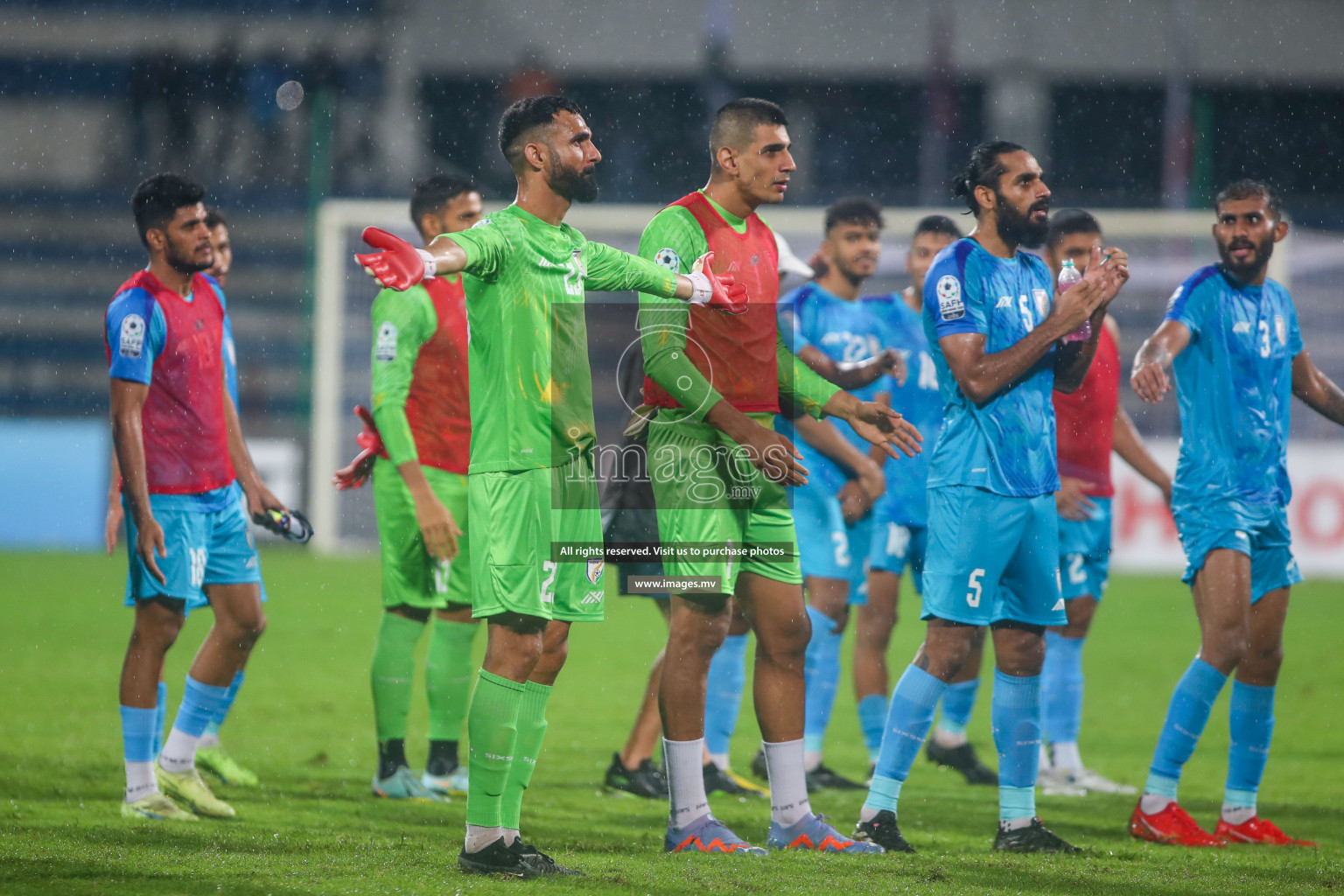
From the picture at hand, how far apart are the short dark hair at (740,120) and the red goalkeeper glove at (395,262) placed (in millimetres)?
1377

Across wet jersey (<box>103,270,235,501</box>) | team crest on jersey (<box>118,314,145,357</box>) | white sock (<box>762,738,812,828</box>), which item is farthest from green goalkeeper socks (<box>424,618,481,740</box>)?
white sock (<box>762,738,812,828</box>)

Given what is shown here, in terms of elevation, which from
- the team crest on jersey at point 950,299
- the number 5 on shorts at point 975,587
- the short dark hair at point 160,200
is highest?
the short dark hair at point 160,200

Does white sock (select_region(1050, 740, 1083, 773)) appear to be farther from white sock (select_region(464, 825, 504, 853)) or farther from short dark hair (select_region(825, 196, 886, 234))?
white sock (select_region(464, 825, 504, 853))

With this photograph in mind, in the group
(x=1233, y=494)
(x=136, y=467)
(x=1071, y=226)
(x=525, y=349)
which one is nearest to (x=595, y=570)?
(x=525, y=349)

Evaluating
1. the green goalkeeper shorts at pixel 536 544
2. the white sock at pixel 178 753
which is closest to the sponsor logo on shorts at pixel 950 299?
the green goalkeeper shorts at pixel 536 544

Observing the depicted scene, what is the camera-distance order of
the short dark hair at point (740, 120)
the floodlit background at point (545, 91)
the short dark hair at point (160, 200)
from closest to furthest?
the short dark hair at point (740, 120), the short dark hair at point (160, 200), the floodlit background at point (545, 91)

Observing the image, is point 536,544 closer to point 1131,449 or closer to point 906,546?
point 906,546

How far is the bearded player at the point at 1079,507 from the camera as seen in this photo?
238 inches

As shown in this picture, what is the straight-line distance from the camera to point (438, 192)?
18.8 feet

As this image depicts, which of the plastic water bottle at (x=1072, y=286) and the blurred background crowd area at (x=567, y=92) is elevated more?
the blurred background crowd area at (x=567, y=92)

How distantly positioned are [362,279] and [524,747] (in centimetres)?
1231

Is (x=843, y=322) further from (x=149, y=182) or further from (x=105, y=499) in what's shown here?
(x=105, y=499)

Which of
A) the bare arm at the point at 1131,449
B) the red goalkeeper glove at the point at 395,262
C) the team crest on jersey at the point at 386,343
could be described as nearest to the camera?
the red goalkeeper glove at the point at 395,262

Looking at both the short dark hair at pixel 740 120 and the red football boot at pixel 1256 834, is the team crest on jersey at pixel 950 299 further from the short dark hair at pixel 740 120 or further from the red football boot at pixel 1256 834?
the red football boot at pixel 1256 834
